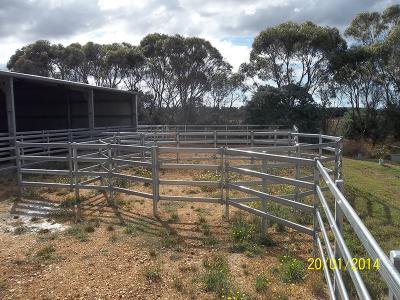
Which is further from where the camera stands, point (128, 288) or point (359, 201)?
point (359, 201)

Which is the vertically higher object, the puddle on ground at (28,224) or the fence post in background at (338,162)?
the fence post in background at (338,162)

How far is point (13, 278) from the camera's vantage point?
15.3 feet

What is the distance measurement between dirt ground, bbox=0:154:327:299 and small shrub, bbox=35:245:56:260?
1 centimetres

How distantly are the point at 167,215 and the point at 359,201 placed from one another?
435 cm

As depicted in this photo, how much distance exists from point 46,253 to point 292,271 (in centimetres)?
319

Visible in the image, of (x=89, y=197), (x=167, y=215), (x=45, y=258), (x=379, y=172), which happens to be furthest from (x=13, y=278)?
(x=379, y=172)

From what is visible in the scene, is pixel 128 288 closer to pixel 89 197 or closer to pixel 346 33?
pixel 89 197

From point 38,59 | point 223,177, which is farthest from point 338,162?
point 38,59

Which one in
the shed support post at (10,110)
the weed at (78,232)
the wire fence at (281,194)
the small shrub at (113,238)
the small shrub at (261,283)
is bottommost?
the weed at (78,232)

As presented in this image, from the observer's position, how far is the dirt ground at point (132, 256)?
4.31 meters

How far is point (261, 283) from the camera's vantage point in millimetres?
4301

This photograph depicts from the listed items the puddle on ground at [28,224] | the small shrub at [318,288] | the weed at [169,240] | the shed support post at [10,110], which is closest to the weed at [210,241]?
the weed at [169,240]

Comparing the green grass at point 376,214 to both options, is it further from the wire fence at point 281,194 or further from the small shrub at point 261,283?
the small shrub at point 261,283

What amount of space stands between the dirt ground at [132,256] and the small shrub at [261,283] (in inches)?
1.9
